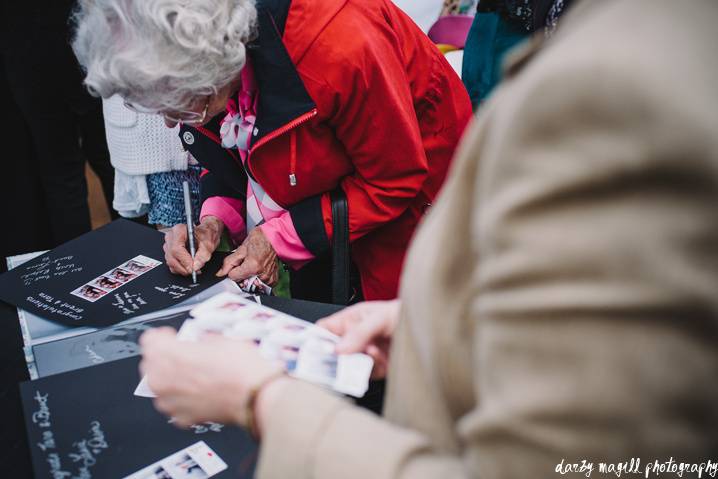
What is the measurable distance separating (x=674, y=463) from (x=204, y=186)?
158 cm

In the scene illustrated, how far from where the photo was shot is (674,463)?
428 millimetres

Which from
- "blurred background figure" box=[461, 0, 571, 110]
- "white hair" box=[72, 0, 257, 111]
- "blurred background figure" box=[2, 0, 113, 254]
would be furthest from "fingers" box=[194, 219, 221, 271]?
"blurred background figure" box=[2, 0, 113, 254]

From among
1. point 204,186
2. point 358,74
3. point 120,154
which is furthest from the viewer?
point 120,154

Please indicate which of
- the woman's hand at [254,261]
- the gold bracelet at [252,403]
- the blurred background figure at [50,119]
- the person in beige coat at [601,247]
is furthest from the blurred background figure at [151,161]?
the person in beige coat at [601,247]

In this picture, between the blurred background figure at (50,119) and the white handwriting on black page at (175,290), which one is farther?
the blurred background figure at (50,119)

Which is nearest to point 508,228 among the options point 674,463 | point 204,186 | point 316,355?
point 674,463

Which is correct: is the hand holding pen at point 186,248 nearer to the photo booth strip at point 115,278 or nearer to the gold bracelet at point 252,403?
the photo booth strip at point 115,278

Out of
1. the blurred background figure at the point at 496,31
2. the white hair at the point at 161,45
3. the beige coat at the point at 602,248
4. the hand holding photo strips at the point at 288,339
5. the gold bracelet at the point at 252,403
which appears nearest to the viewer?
the beige coat at the point at 602,248

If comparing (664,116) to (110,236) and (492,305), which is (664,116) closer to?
(492,305)

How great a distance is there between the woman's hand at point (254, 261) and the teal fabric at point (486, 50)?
1289 millimetres

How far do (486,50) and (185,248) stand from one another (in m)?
1.63

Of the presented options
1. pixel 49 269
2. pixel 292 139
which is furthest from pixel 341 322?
pixel 49 269

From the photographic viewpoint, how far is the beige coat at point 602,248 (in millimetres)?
377

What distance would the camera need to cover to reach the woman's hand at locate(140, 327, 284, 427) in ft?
2.06
